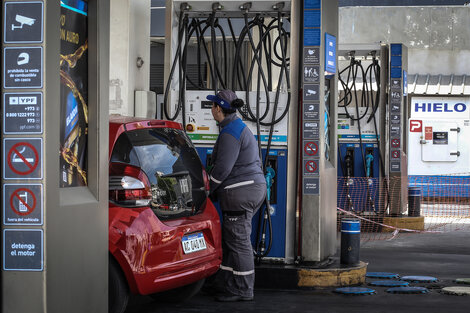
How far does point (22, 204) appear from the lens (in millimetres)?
4410

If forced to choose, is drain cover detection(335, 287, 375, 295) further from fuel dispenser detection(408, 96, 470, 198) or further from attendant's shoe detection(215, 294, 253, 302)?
fuel dispenser detection(408, 96, 470, 198)

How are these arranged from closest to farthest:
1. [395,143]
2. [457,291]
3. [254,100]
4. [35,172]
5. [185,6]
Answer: [35,172], [457,291], [254,100], [185,6], [395,143]

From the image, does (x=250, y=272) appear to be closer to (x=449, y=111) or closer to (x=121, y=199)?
(x=121, y=199)

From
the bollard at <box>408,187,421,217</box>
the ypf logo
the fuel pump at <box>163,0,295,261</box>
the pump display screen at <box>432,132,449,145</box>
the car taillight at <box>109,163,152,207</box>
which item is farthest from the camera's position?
the ypf logo

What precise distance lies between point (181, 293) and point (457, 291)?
9.85 feet

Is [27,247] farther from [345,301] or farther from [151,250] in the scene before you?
[345,301]

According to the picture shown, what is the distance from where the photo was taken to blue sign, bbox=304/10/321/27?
8883 mm

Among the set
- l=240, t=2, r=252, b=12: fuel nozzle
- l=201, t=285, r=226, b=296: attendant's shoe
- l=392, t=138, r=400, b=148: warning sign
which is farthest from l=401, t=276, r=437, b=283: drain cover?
l=392, t=138, r=400, b=148: warning sign

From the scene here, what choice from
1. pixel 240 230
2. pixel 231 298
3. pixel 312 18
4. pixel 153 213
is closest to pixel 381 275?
pixel 231 298

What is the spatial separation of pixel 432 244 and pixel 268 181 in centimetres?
594

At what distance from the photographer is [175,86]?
947 cm

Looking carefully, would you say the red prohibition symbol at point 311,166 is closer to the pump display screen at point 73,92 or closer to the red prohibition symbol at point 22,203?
the pump display screen at point 73,92

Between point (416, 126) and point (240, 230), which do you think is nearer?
point (240, 230)

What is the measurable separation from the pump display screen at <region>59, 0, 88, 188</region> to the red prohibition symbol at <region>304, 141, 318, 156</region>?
162 inches
